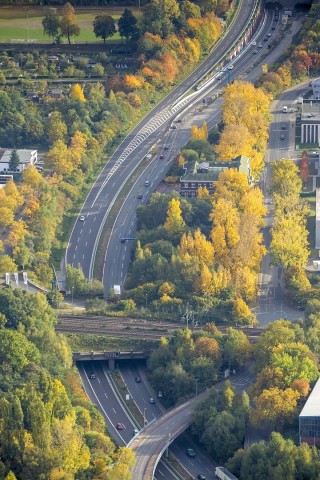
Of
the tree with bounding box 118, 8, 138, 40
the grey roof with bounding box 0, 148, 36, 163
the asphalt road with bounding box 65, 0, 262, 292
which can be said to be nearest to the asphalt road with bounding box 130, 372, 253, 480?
the asphalt road with bounding box 65, 0, 262, 292

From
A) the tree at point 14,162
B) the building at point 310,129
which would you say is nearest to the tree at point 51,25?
the building at point 310,129

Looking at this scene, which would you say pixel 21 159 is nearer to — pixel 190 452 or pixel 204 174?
pixel 204 174

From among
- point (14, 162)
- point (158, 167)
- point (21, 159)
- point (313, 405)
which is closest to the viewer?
point (313, 405)

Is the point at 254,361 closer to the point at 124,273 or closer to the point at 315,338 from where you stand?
the point at 315,338

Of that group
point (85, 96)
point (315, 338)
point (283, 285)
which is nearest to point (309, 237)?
point (283, 285)

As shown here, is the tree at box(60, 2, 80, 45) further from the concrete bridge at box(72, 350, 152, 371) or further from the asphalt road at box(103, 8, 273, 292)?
the concrete bridge at box(72, 350, 152, 371)

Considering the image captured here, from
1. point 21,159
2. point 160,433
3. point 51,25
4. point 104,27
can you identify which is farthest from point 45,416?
point 51,25
